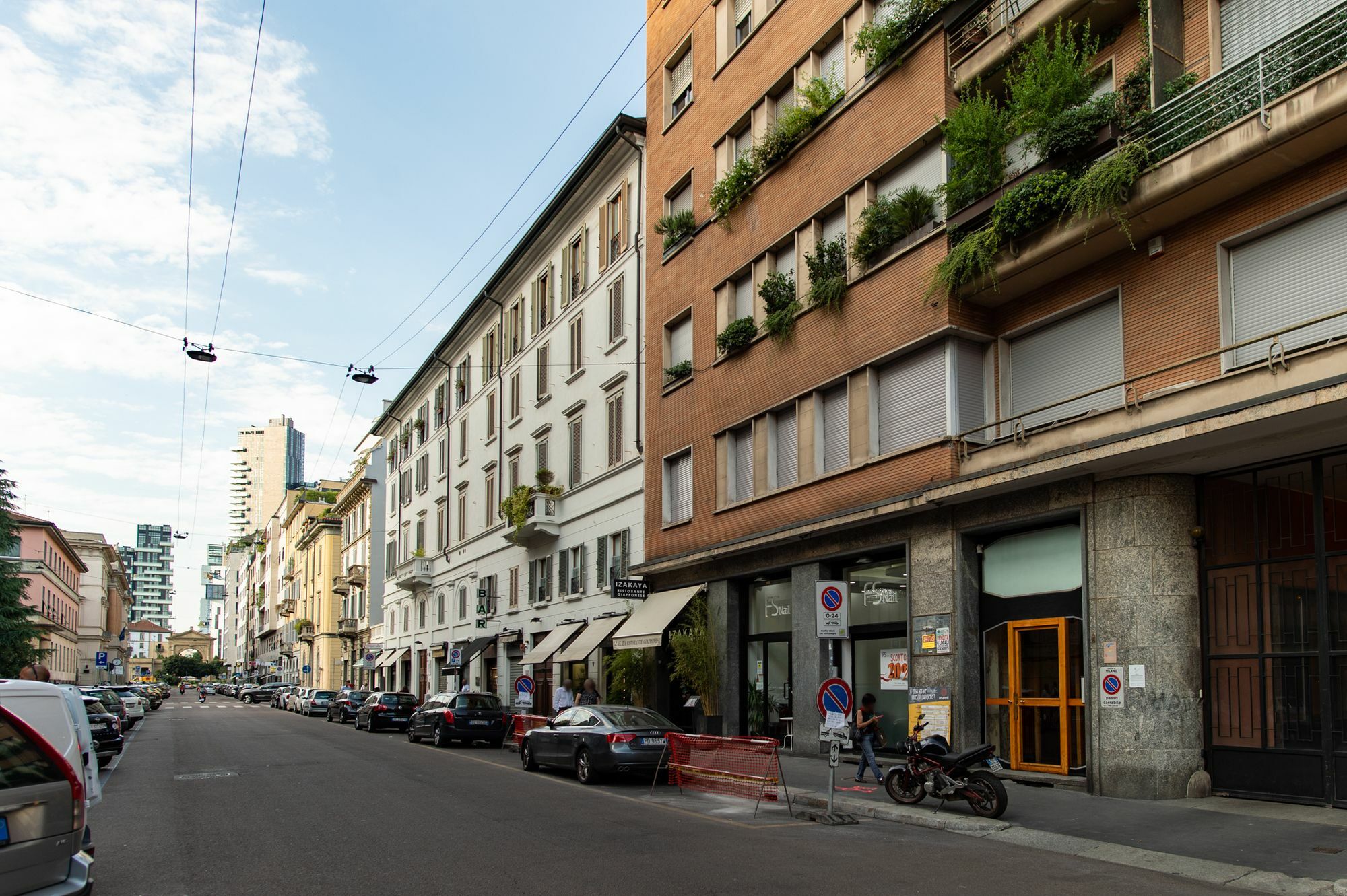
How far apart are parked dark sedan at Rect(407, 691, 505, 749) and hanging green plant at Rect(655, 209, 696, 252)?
43.1 feet

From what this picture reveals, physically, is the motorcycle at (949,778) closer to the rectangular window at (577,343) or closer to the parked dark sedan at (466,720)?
the parked dark sedan at (466,720)

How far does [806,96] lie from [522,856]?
16551mm

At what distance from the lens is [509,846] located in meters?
10.9

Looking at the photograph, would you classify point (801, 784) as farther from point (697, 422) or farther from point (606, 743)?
point (697, 422)

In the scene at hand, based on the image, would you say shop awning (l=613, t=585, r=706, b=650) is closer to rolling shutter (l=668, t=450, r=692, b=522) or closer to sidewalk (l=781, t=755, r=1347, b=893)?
rolling shutter (l=668, t=450, r=692, b=522)

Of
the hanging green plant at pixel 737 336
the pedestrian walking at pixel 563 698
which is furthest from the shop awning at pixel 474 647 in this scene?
the hanging green plant at pixel 737 336

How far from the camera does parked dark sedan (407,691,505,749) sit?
28391 mm

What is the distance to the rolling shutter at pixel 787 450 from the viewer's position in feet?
71.7

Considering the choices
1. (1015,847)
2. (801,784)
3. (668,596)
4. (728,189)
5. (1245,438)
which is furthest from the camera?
(668,596)

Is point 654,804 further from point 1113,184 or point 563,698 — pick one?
point 563,698

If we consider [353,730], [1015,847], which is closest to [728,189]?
[1015,847]

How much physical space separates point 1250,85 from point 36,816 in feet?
46.7

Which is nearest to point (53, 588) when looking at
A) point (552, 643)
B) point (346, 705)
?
point (346, 705)

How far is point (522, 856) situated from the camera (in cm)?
1027
